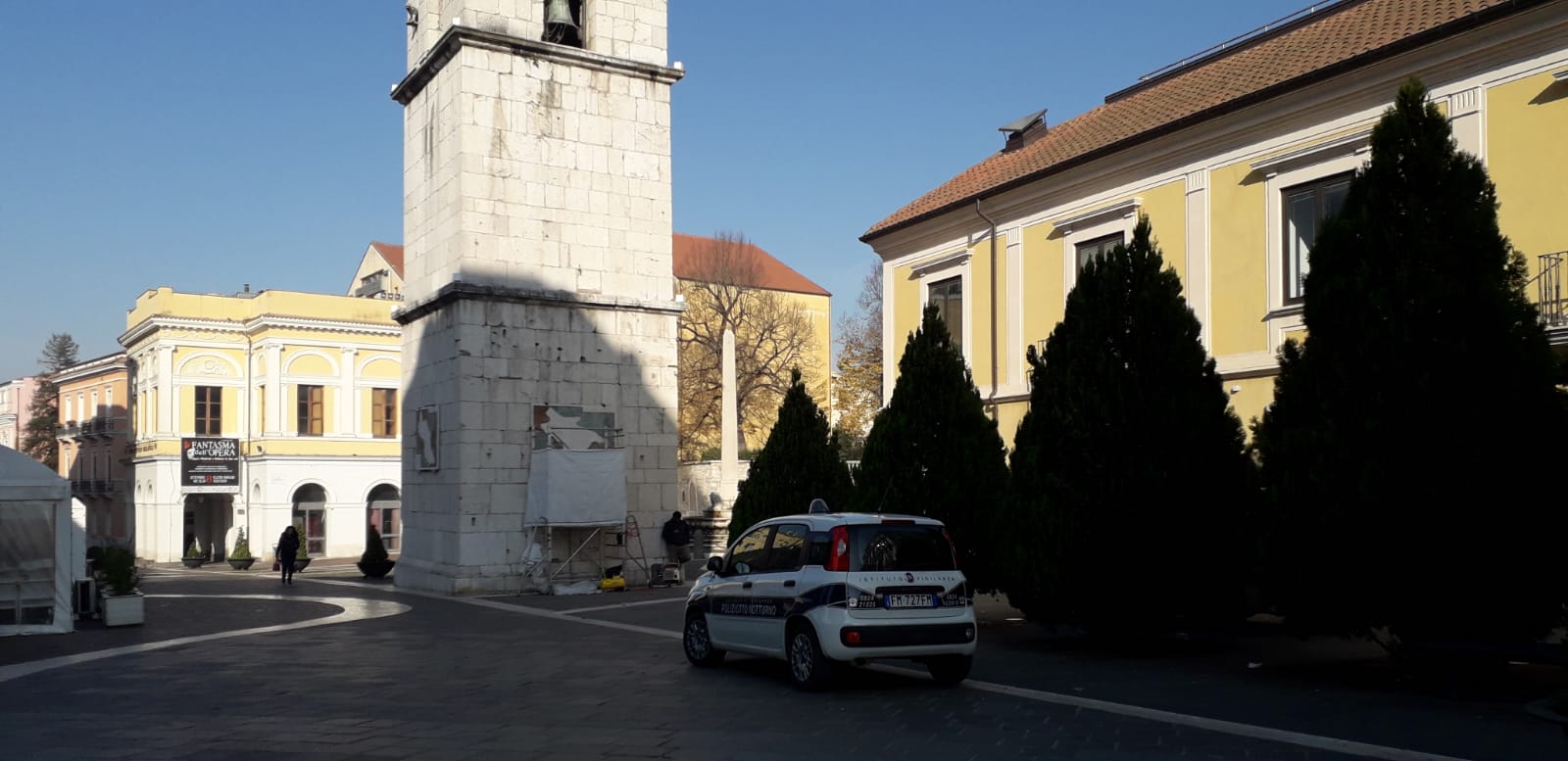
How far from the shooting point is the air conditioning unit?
799 inches

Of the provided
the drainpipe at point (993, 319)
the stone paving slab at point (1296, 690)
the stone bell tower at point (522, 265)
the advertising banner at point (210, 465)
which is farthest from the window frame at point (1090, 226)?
the advertising banner at point (210, 465)

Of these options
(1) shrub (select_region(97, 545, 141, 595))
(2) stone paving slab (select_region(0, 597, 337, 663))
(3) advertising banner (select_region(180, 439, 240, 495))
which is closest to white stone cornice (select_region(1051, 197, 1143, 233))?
(2) stone paving slab (select_region(0, 597, 337, 663))

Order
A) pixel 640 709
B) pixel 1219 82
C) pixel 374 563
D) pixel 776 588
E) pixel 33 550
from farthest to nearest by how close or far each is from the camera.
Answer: pixel 374 563
pixel 1219 82
pixel 33 550
pixel 776 588
pixel 640 709

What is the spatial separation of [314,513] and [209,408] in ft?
21.2

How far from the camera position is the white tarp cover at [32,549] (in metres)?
17.9

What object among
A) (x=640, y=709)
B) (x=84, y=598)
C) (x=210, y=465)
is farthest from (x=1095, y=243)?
(x=210, y=465)

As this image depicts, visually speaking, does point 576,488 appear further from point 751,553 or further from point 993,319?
point 751,553

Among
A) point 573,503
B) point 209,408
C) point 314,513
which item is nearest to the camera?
point 573,503

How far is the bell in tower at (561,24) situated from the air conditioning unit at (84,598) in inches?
523

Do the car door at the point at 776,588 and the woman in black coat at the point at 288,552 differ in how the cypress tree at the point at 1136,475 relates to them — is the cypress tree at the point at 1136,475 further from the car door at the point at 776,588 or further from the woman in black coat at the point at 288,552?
the woman in black coat at the point at 288,552

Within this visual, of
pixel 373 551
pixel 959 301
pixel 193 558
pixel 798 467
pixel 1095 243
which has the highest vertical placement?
pixel 1095 243

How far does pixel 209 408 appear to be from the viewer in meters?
54.5

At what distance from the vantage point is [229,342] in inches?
2164

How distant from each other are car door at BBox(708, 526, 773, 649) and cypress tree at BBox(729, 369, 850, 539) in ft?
Result: 30.9
